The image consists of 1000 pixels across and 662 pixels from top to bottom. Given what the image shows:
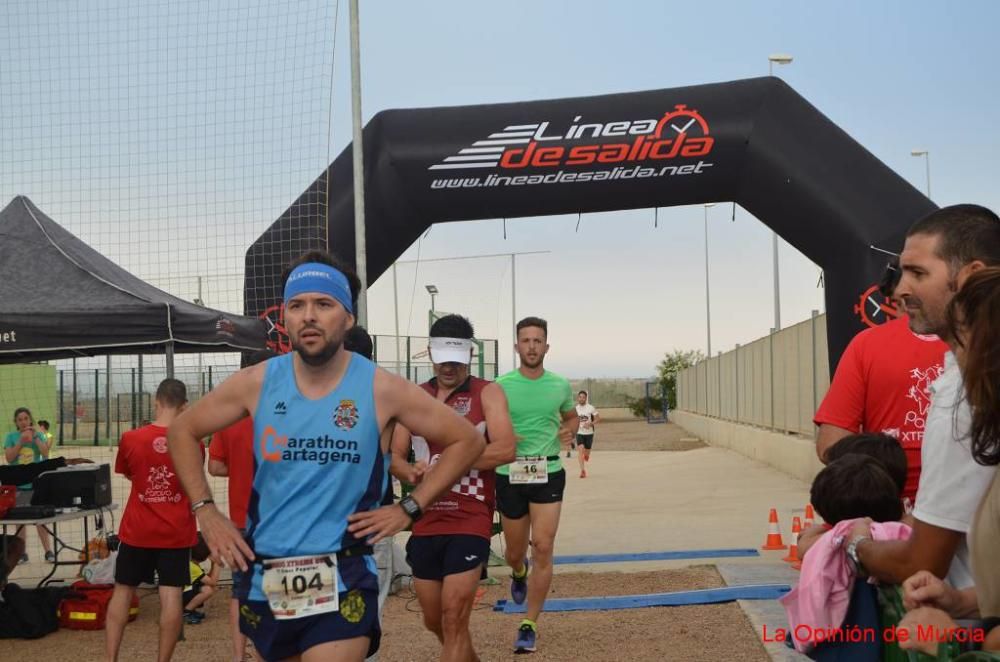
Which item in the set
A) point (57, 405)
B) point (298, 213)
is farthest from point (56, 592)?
point (57, 405)

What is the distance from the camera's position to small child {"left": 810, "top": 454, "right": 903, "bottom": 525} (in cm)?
323

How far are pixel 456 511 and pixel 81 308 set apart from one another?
3912 millimetres

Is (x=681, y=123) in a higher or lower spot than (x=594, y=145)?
higher

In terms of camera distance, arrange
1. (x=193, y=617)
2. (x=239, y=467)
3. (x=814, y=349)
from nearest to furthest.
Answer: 1. (x=239, y=467)
2. (x=193, y=617)
3. (x=814, y=349)

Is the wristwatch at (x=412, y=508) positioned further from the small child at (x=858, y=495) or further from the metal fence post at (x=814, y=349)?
the metal fence post at (x=814, y=349)

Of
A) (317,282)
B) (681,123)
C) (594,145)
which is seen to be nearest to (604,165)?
(594,145)

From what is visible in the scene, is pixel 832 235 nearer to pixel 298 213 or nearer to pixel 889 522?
pixel 298 213

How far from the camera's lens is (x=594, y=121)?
361 inches

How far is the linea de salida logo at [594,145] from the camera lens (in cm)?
912

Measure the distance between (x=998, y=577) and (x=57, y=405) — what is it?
110ft

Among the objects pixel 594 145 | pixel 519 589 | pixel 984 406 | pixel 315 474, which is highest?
pixel 594 145

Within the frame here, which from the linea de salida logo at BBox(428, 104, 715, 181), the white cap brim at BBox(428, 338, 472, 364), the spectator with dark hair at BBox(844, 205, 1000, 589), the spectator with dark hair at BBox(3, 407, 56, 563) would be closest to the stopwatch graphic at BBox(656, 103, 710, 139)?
the linea de salida logo at BBox(428, 104, 715, 181)

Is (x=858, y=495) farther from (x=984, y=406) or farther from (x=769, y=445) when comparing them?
(x=769, y=445)

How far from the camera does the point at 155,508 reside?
6664 mm
